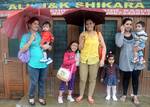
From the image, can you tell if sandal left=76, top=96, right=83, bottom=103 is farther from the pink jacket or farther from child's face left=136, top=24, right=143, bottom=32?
child's face left=136, top=24, right=143, bottom=32

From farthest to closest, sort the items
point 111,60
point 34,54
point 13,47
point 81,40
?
point 13,47 → point 111,60 → point 81,40 → point 34,54

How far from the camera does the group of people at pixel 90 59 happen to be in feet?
17.3

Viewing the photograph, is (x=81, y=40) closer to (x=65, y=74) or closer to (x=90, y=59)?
(x=90, y=59)

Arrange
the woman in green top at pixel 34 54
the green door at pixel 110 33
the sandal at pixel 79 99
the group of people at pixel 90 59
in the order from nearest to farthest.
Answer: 1. the woman in green top at pixel 34 54
2. the group of people at pixel 90 59
3. the sandal at pixel 79 99
4. the green door at pixel 110 33

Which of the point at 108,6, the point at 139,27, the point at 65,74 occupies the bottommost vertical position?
the point at 65,74

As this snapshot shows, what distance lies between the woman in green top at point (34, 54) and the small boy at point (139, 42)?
5.01ft

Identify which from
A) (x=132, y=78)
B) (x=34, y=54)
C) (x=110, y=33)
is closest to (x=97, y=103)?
(x=132, y=78)

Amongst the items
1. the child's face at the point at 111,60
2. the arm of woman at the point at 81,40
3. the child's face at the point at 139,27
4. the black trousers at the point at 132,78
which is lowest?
the black trousers at the point at 132,78

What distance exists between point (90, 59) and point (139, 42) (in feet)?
2.91

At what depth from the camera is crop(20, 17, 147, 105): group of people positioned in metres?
5.27

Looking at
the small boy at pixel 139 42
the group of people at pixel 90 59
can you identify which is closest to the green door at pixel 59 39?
the group of people at pixel 90 59

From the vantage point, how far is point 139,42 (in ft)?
17.9

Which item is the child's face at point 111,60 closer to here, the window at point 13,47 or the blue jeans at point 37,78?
the blue jeans at point 37,78

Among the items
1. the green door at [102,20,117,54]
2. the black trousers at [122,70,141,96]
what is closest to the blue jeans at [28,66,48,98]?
the green door at [102,20,117,54]
